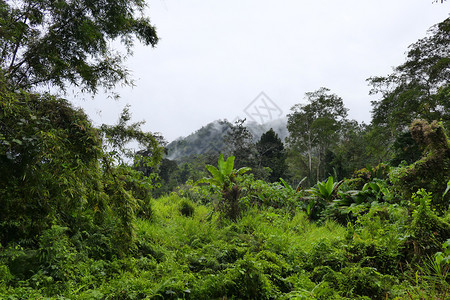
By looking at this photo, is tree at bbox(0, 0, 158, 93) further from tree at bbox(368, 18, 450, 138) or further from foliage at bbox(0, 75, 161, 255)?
tree at bbox(368, 18, 450, 138)

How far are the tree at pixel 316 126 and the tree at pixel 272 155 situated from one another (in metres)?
3.75

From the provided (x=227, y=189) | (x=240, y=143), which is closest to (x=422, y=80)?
(x=240, y=143)

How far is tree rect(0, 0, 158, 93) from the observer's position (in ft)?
10.9

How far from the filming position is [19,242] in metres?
2.42

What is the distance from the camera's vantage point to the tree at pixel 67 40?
3.32m

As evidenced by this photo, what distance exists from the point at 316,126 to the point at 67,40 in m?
22.7

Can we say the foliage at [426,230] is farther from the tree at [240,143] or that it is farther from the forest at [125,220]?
the tree at [240,143]

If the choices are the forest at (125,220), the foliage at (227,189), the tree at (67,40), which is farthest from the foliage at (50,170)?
the foliage at (227,189)

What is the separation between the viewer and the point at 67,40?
3.67 metres

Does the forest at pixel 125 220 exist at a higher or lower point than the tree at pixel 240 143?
lower

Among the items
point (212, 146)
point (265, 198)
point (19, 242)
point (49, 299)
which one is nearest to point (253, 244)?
point (49, 299)

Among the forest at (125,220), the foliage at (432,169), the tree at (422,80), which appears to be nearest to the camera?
the forest at (125,220)

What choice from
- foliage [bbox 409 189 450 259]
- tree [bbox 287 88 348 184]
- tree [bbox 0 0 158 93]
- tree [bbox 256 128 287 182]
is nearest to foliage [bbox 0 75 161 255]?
tree [bbox 0 0 158 93]

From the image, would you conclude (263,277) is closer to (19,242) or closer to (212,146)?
(19,242)
